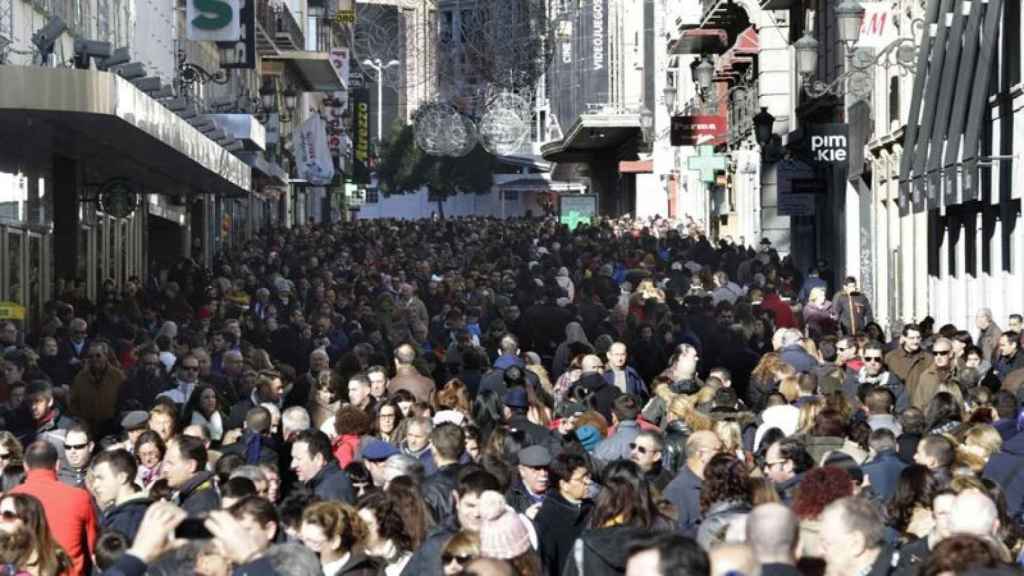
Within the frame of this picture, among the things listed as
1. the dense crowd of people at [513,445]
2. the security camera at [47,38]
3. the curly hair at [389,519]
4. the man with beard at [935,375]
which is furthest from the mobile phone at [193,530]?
the security camera at [47,38]

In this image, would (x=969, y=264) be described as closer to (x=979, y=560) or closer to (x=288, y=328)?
(x=288, y=328)

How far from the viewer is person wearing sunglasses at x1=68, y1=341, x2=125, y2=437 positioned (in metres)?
18.8

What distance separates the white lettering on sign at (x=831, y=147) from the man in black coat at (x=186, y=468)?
27791 mm

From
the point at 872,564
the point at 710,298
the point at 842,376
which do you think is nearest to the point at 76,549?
the point at 872,564

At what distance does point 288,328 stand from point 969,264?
35.8ft

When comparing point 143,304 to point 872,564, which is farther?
point 143,304

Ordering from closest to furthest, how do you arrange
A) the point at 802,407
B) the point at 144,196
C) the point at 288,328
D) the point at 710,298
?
the point at 802,407 → the point at 288,328 → the point at 710,298 → the point at 144,196

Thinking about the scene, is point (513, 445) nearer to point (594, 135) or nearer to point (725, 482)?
point (725, 482)

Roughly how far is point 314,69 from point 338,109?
33.3 meters

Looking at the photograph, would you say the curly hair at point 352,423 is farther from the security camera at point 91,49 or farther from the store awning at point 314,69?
the store awning at point 314,69

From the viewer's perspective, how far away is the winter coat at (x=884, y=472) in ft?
40.1

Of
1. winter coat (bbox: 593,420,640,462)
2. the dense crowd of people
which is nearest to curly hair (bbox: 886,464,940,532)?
the dense crowd of people

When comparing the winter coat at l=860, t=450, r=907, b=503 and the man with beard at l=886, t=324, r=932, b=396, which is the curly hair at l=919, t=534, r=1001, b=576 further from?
the man with beard at l=886, t=324, r=932, b=396

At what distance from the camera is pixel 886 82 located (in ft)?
122
